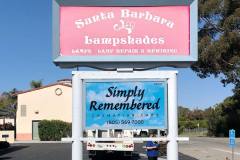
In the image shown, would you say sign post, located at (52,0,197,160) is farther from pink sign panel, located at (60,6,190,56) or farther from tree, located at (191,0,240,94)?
tree, located at (191,0,240,94)

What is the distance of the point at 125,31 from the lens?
11133 mm

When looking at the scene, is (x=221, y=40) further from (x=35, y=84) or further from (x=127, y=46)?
(x=35, y=84)

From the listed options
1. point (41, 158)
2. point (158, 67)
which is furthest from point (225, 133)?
point (158, 67)

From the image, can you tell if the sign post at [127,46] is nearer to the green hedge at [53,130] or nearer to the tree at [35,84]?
the green hedge at [53,130]

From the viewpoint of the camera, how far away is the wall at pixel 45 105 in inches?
2499

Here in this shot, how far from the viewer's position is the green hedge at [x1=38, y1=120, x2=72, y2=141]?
58.8m

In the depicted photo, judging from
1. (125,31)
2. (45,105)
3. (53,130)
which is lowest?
(53,130)

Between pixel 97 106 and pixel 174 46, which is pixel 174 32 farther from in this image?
pixel 97 106

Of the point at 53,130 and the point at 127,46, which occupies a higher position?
the point at 127,46

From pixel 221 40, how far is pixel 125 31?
118 feet

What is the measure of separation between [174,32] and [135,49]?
0.83 m

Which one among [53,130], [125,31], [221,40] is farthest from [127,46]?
[53,130]

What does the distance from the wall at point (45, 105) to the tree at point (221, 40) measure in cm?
1934

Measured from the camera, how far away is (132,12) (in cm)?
1127
